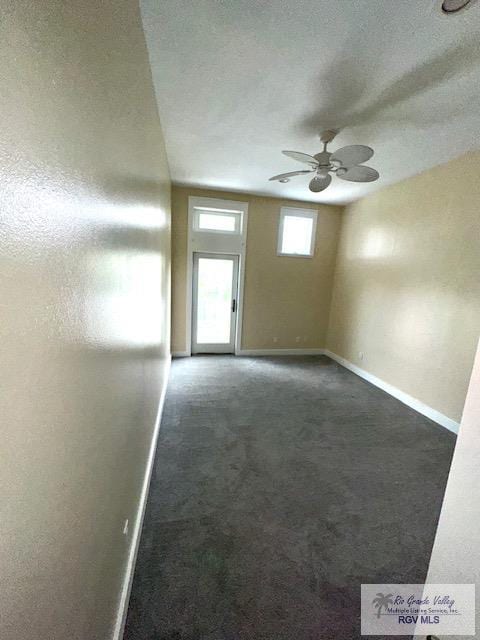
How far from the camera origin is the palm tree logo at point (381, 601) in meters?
1.29

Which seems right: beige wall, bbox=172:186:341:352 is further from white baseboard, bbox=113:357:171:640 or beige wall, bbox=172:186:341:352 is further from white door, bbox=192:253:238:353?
white baseboard, bbox=113:357:171:640

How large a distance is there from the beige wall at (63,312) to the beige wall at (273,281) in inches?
134

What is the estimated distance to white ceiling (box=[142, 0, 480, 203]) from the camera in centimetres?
136

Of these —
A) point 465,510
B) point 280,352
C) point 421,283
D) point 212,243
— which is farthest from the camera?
point 280,352

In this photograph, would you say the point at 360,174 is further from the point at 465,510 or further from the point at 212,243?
the point at 212,243

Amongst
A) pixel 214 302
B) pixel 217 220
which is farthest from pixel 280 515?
pixel 217 220

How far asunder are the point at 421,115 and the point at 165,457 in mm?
3498

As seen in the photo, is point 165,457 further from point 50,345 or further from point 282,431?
point 50,345

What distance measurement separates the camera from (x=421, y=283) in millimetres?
3229

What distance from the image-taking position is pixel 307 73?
172cm

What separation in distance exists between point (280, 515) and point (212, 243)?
385 cm

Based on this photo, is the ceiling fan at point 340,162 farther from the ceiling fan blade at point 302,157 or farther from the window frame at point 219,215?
the window frame at point 219,215

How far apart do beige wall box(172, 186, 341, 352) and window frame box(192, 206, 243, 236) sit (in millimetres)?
170

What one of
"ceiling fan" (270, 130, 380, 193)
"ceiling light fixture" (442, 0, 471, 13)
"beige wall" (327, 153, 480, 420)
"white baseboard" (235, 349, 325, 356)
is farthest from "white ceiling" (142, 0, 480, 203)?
"white baseboard" (235, 349, 325, 356)
